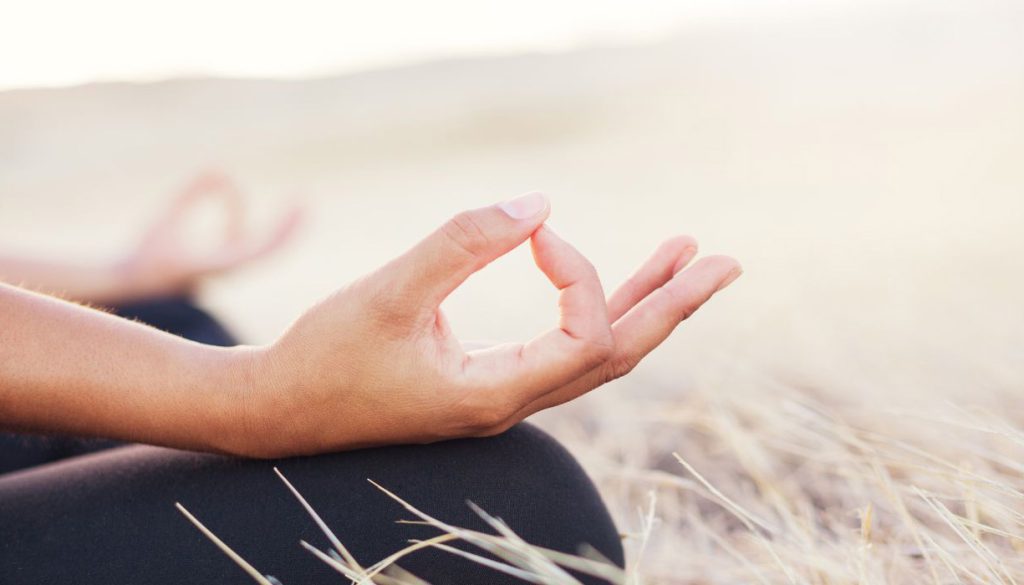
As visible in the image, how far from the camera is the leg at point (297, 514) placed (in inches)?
30.5

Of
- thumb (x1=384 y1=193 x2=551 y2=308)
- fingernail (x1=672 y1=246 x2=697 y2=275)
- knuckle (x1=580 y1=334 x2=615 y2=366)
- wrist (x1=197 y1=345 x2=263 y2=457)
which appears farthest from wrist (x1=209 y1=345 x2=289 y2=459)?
fingernail (x1=672 y1=246 x2=697 y2=275)

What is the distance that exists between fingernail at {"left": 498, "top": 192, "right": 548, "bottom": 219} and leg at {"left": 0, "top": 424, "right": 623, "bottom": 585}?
0.79ft

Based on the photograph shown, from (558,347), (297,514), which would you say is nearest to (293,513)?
(297,514)

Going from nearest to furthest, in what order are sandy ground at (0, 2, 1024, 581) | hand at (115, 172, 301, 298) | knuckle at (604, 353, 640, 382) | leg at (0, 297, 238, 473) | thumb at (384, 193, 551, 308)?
thumb at (384, 193, 551, 308) < knuckle at (604, 353, 640, 382) < leg at (0, 297, 238, 473) < hand at (115, 172, 301, 298) < sandy ground at (0, 2, 1024, 581)

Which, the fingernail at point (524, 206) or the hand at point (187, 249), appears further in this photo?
the hand at point (187, 249)

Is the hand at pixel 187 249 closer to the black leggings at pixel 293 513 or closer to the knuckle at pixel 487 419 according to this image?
the black leggings at pixel 293 513

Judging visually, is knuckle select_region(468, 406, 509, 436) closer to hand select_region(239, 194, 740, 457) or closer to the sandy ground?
hand select_region(239, 194, 740, 457)

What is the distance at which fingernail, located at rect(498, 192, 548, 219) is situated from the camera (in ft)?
2.33

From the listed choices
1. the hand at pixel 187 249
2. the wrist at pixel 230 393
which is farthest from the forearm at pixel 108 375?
the hand at pixel 187 249

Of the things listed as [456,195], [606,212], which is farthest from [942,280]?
[456,195]

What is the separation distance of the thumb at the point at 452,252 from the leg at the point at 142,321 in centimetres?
72

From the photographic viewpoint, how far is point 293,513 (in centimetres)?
79

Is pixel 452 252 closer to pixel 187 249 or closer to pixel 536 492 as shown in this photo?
pixel 536 492

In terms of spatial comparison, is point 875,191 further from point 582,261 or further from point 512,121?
point 512,121
